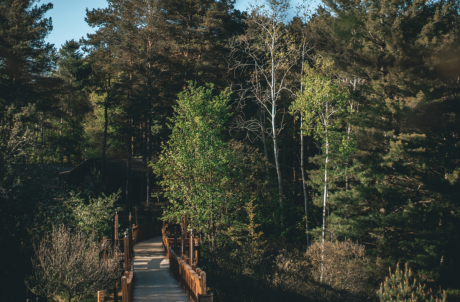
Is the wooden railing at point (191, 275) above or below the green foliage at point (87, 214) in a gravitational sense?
below

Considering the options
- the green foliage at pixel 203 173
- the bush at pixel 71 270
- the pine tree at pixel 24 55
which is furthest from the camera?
the pine tree at pixel 24 55

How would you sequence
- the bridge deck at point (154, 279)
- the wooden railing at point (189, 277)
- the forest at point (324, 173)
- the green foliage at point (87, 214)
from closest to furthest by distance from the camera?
the wooden railing at point (189, 277), the bridge deck at point (154, 279), the forest at point (324, 173), the green foliage at point (87, 214)

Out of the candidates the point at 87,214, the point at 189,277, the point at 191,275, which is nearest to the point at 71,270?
the point at 189,277

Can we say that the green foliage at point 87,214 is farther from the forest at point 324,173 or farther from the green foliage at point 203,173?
the green foliage at point 203,173

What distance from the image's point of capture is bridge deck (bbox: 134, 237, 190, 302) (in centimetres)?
1193

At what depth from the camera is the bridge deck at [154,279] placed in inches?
470

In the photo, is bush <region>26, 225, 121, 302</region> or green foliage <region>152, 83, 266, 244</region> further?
green foliage <region>152, 83, 266, 244</region>

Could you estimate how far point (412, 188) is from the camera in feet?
67.7

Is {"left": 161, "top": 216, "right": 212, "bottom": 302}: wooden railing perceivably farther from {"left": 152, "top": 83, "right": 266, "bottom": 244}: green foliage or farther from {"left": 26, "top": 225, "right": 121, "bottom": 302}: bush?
{"left": 152, "top": 83, "right": 266, "bottom": 244}: green foliage

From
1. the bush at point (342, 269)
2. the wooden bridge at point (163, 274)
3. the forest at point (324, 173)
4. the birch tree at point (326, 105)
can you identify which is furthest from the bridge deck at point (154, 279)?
the birch tree at point (326, 105)

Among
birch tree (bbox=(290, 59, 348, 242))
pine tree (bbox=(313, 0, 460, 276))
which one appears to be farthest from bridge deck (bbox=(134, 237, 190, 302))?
birch tree (bbox=(290, 59, 348, 242))

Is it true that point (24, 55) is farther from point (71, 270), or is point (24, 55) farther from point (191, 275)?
point (191, 275)

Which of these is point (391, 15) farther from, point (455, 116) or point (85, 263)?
point (85, 263)

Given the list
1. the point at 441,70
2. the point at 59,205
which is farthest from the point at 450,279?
the point at 59,205
